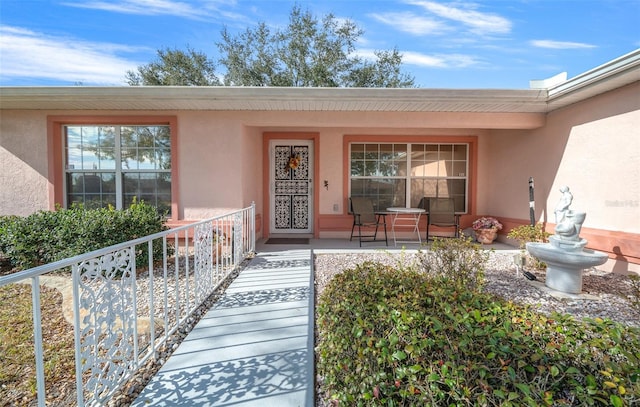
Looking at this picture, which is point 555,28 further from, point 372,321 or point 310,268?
point 372,321

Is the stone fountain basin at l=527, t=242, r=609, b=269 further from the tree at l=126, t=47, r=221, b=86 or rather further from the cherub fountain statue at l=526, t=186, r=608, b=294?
the tree at l=126, t=47, r=221, b=86

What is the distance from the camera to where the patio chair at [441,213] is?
5938 mm

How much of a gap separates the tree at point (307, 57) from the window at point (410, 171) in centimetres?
653

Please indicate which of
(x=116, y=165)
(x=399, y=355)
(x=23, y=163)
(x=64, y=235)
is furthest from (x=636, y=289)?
(x=23, y=163)

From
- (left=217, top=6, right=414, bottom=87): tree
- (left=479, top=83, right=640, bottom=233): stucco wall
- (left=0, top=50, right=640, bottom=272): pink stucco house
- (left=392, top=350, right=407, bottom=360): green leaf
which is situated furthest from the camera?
(left=217, top=6, right=414, bottom=87): tree

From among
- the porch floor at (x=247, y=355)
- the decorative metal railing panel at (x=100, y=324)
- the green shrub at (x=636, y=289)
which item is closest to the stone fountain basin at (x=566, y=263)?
the green shrub at (x=636, y=289)

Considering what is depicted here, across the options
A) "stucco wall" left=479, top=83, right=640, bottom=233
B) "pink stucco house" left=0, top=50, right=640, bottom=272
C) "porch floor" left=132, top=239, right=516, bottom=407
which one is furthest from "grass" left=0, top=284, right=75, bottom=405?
"stucco wall" left=479, top=83, right=640, bottom=233

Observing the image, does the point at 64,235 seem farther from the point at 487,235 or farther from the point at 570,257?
the point at 487,235

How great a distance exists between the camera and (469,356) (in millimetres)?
1068

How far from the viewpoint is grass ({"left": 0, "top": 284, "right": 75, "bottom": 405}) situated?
173 centimetres

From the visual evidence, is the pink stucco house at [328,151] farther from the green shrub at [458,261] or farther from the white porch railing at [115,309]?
the green shrub at [458,261]

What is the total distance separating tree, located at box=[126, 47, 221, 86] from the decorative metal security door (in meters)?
8.29

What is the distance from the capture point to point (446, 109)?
4906 millimetres

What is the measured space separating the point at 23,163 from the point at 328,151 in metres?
5.57
